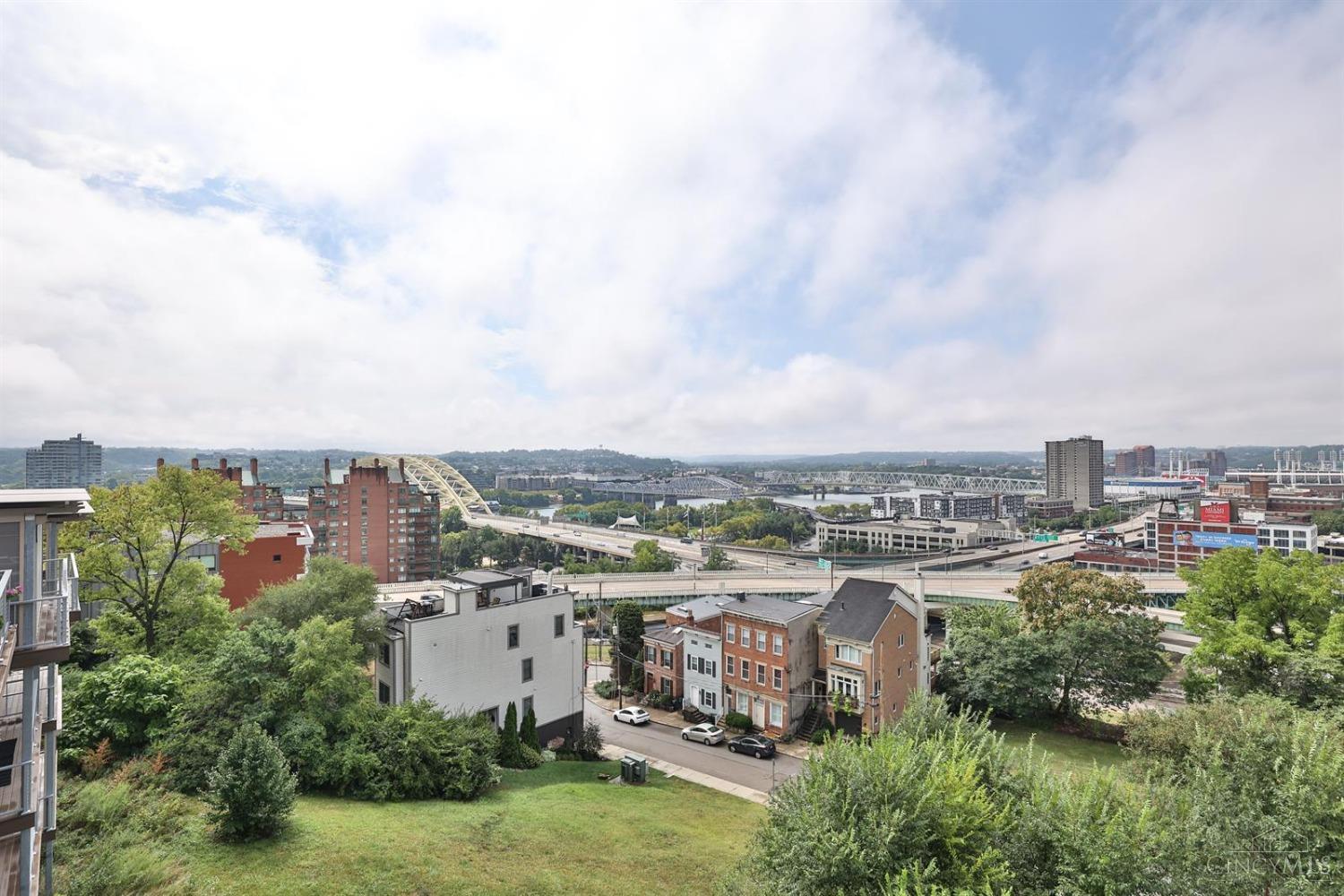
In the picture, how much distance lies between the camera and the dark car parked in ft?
118

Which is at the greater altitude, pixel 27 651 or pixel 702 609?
pixel 27 651

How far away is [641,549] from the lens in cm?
9812

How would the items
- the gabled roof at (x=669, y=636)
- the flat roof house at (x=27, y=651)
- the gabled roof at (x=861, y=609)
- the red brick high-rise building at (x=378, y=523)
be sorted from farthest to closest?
the red brick high-rise building at (x=378, y=523), the gabled roof at (x=669, y=636), the gabled roof at (x=861, y=609), the flat roof house at (x=27, y=651)

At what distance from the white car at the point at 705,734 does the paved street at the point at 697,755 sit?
18.0 inches

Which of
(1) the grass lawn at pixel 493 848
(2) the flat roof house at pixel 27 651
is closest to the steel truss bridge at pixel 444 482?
(1) the grass lawn at pixel 493 848

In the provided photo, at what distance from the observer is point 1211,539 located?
108 m

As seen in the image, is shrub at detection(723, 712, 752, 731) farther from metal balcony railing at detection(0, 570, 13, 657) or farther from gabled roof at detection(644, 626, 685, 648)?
metal balcony railing at detection(0, 570, 13, 657)

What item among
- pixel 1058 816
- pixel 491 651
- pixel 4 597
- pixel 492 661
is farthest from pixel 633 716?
pixel 4 597

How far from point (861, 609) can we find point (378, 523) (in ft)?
240

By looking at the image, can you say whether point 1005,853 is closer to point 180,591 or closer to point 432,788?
point 432,788

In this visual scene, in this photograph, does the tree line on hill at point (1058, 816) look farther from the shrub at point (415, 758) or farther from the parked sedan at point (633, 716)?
the parked sedan at point (633, 716)

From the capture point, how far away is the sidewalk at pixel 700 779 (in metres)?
30.5

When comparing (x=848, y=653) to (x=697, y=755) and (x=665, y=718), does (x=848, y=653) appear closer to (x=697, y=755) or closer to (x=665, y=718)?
(x=697, y=755)

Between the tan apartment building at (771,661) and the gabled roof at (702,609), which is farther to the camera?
the gabled roof at (702,609)
